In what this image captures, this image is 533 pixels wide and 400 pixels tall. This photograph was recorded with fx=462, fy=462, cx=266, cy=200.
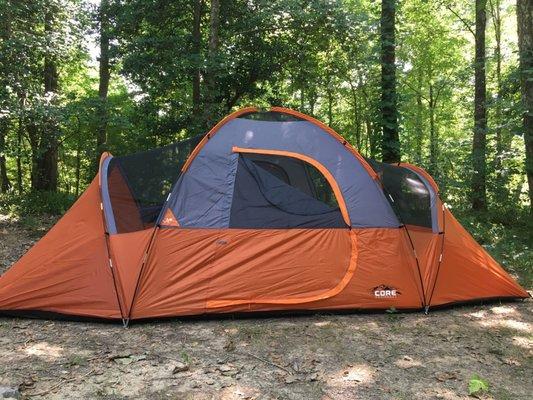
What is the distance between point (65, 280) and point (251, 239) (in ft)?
6.79

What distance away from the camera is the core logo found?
5449mm

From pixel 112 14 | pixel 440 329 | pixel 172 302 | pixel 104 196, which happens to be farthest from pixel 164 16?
pixel 440 329

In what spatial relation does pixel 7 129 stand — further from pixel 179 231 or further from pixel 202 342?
pixel 202 342

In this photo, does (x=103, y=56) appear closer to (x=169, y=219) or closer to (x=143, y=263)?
(x=169, y=219)

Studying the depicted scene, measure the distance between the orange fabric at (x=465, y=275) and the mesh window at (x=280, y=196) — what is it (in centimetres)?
141

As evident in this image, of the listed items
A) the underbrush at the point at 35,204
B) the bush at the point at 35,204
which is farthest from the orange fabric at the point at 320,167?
the bush at the point at 35,204

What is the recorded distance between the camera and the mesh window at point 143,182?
17.3ft

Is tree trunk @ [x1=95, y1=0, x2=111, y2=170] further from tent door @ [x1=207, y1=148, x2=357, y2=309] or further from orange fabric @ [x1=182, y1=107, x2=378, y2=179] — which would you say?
tent door @ [x1=207, y1=148, x2=357, y2=309]

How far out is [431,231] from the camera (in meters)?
5.83

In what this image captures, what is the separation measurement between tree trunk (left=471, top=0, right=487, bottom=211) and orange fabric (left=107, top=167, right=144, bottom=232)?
7.19 meters

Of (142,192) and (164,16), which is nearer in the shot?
(142,192)

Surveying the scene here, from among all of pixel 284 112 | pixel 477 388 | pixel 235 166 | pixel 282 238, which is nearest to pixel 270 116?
pixel 284 112

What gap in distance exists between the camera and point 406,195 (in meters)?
5.90

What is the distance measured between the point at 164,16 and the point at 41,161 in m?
5.32
